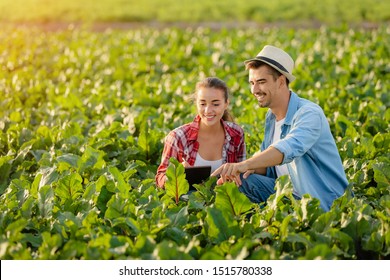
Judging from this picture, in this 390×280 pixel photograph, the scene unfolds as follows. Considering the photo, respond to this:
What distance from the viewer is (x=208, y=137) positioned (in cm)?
604

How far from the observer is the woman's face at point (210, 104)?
5.84m

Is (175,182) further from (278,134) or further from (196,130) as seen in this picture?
(278,134)

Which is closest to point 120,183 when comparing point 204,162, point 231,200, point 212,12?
point 231,200

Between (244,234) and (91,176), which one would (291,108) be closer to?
(244,234)

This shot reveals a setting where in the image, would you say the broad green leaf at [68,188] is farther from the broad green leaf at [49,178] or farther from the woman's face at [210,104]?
the woman's face at [210,104]

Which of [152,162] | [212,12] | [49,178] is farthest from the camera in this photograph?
[212,12]

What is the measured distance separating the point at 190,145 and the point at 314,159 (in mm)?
1029

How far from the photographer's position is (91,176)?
6.13 m

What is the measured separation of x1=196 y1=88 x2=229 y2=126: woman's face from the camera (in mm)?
5836

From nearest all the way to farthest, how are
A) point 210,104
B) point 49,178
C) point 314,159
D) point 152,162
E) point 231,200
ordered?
1. point 231,200
2. point 314,159
3. point 49,178
4. point 210,104
5. point 152,162

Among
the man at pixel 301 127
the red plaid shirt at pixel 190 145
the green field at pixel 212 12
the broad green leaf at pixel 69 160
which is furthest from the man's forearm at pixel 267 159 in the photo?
the green field at pixel 212 12
